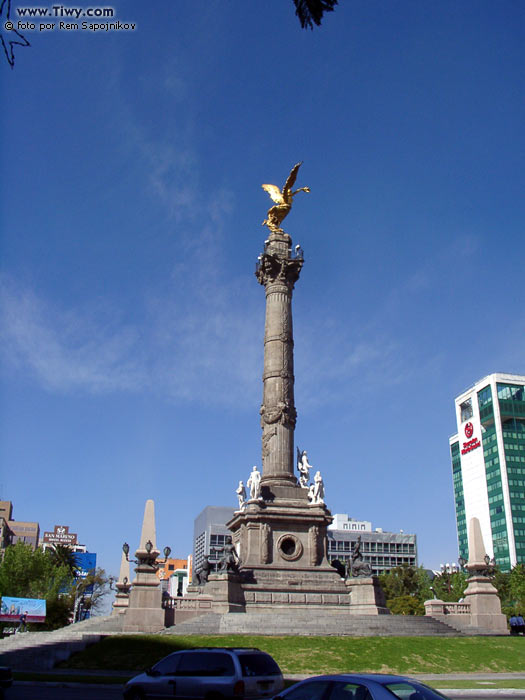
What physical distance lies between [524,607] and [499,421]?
5621 cm

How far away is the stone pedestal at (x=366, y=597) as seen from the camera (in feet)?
105

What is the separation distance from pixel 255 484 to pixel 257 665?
2477 centimetres

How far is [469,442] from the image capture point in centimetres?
11738

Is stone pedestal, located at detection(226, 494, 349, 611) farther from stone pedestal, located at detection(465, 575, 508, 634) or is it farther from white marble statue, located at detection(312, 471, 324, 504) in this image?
stone pedestal, located at detection(465, 575, 508, 634)

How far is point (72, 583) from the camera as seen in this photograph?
224 feet

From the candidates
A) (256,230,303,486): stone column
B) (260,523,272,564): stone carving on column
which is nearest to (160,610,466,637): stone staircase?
(260,523,272,564): stone carving on column

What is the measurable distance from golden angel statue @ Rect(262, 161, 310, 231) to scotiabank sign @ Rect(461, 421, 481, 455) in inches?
3253

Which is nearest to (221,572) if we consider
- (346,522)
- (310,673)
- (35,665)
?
(35,665)

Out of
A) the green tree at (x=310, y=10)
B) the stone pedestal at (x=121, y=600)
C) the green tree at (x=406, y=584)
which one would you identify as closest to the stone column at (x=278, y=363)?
the stone pedestal at (x=121, y=600)

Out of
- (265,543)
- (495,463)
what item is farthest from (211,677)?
(495,463)

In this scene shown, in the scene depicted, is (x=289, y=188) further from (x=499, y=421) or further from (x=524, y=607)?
(x=499, y=421)

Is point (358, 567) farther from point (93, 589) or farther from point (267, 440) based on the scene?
point (93, 589)

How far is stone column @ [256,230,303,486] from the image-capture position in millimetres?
38688

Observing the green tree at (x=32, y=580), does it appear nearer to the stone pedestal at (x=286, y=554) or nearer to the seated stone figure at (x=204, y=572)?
the seated stone figure at (x=204, y=572)
